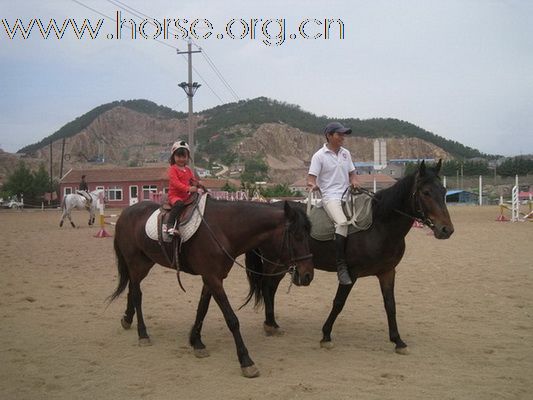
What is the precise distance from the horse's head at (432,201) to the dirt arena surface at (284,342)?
4.78 feet

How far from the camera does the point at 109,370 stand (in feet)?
15.7

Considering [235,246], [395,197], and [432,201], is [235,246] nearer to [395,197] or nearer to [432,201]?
[395,197]

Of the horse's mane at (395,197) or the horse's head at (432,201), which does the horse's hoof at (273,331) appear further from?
the horse's head at (432,201)

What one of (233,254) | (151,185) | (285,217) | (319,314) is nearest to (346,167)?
(285,217)

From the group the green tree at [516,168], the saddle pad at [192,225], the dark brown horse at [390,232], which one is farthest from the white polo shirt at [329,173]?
the green tree at [516,168]

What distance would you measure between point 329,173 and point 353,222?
73 centimetres

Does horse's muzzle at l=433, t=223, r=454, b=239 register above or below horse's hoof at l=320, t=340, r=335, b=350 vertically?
above

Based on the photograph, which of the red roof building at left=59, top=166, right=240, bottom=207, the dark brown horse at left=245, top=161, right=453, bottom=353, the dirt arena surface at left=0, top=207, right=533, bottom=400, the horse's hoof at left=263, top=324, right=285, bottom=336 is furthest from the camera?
the red roof building at left=59, top=166, right=240, bottom=207

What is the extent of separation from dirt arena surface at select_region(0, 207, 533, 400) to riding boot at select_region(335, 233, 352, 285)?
2.77ft

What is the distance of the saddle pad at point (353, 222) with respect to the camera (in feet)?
18.1

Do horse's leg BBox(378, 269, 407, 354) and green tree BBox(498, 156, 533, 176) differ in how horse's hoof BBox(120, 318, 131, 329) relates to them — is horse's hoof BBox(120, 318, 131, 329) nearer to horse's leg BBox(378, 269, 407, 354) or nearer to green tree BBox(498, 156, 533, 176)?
horse's leg BBox(378, 269, 407, 354)

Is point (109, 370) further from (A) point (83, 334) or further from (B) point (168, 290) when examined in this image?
(B) point (168, 290)

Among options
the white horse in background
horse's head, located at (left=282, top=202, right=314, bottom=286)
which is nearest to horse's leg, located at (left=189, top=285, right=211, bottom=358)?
horse's head, located at (left=282, top=202, right=314, bottom=286)

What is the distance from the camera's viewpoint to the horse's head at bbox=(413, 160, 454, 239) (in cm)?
505
